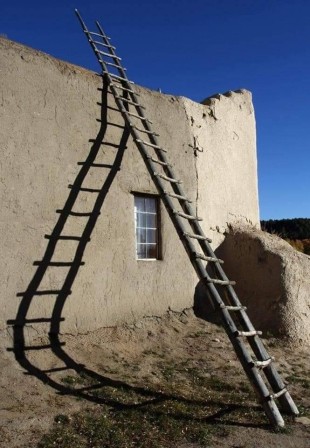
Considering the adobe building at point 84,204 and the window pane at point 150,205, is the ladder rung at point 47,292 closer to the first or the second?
the adobe building at point 84,204

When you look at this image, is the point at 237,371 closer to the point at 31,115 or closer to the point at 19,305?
the point at 19,305

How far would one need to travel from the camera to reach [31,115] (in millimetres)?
6449

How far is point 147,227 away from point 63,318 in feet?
6.63

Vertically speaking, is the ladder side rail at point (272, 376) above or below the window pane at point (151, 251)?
below

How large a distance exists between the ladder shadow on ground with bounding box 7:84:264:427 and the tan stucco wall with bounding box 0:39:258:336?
6 cm

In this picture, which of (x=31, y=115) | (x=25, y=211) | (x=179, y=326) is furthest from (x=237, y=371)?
(x=31, y=115)

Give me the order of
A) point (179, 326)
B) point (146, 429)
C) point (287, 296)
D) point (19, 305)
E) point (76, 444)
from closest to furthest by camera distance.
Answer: point (76, 444) < point (146, 429) < point (19, 305) < point (179, 326) < point (287, 296)

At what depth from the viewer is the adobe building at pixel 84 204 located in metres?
6.14

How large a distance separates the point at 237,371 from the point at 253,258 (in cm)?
250

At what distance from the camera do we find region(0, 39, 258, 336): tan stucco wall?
6137 millimetres

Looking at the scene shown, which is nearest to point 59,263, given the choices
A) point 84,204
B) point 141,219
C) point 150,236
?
point 84,204

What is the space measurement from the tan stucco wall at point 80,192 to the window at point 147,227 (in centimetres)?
14

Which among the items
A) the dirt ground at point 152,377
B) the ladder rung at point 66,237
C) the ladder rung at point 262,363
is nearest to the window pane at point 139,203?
the ladder rung at point 66,237

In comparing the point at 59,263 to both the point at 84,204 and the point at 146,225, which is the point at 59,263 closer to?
the point at 84,204
